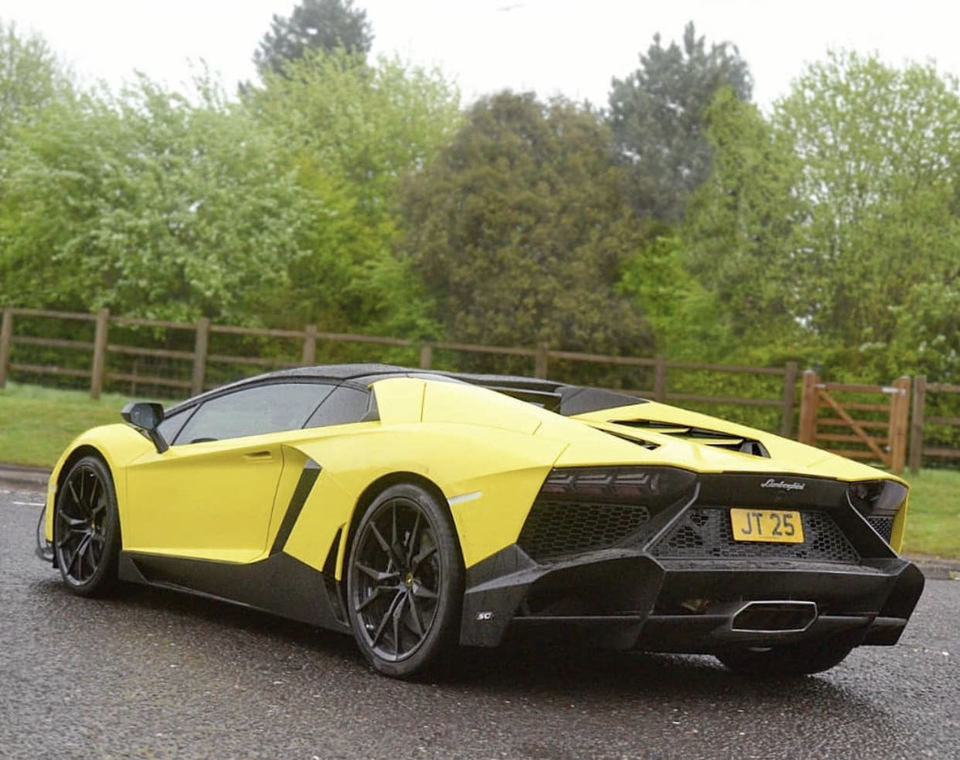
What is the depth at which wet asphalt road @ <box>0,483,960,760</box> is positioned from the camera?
430 cm

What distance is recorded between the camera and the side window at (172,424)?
6.91m

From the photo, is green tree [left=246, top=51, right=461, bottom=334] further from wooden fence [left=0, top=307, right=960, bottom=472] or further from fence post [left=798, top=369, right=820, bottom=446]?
fence post [left=798, top=369, right=820, bottom=446]

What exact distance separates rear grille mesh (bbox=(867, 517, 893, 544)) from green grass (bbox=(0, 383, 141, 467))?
14.5 m

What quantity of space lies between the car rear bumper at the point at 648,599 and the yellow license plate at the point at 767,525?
0.32ft

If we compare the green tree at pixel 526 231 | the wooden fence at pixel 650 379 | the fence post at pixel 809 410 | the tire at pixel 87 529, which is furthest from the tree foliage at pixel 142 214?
the tire at pixel 87 529

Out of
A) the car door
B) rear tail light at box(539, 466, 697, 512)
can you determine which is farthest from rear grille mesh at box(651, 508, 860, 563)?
the car door

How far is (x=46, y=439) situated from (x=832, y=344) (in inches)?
883

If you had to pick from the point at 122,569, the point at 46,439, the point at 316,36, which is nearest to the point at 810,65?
the point at 46,439

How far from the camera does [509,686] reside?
5.27 metres

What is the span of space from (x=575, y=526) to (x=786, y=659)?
4.81 ft

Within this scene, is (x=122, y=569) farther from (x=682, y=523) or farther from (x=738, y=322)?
(x=738, y=322)

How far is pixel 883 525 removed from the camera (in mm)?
5523

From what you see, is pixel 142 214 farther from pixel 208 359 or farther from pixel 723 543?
pixel 723 543

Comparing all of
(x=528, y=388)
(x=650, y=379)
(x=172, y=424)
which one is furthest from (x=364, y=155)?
(x=528, y=388)
